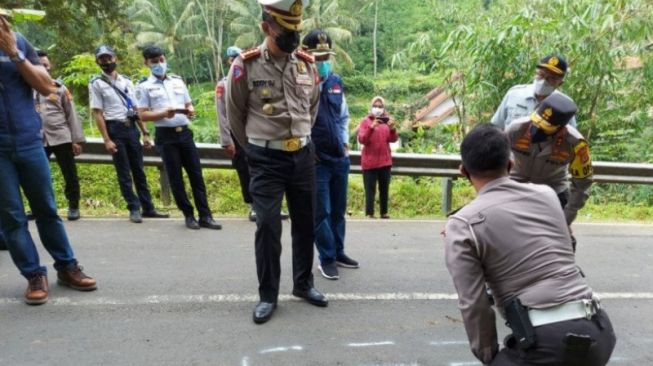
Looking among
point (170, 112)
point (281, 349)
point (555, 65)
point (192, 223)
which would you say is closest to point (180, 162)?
point (170, 112)

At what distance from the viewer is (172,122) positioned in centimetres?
576

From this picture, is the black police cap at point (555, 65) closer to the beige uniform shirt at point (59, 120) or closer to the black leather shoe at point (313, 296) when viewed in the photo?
the black leather shoe at point (313, 296)

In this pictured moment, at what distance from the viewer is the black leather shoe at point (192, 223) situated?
5898 millimetres

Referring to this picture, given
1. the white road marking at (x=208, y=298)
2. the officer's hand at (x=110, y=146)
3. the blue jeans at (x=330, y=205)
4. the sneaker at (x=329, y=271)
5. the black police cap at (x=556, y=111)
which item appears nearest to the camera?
the black police cap at (x=556, y=111)

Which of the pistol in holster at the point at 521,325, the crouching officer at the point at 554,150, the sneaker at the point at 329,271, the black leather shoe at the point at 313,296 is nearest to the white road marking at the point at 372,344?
the black leather shoe at the point at 313,296

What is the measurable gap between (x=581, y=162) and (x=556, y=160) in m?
0.15

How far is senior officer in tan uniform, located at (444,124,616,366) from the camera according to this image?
2.11 m

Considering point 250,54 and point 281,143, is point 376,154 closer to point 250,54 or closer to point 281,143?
point 281,143

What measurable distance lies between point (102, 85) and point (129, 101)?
32cm

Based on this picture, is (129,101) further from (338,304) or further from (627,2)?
(627,2)

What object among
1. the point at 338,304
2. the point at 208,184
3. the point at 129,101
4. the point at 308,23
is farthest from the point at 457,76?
the point at 308,23

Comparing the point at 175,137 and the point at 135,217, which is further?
the point at 135,217

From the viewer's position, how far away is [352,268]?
4.77m

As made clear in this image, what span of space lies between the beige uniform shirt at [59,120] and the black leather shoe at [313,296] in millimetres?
3440
